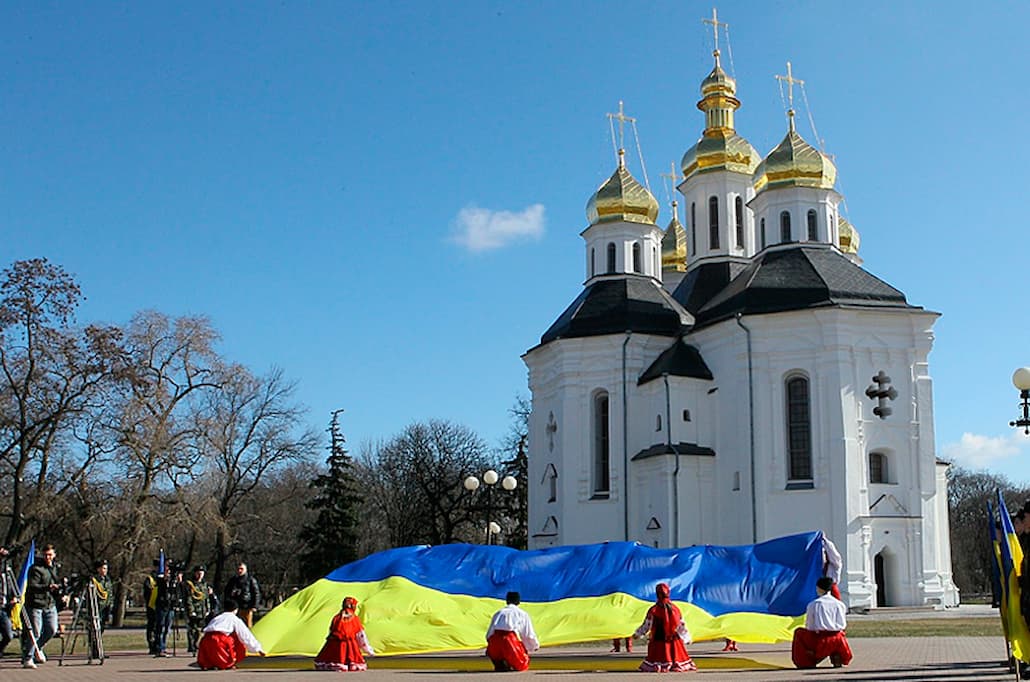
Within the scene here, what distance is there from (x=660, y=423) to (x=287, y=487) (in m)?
32.6

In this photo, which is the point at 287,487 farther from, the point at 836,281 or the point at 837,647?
the point at 837,647

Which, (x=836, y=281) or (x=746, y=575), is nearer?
(x=746, y=575)

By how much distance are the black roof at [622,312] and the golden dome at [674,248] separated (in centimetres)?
1050

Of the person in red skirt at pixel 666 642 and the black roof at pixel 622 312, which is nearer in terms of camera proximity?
the person in red skirt at pixel 666 642

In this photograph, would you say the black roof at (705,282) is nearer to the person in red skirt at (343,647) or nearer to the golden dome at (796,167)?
the golden dome at (796,167)

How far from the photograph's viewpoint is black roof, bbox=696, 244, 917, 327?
4059 cm

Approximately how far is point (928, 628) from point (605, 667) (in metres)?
12.6

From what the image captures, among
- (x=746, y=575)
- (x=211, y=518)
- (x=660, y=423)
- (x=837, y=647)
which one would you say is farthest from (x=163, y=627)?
(x=660, y=423)

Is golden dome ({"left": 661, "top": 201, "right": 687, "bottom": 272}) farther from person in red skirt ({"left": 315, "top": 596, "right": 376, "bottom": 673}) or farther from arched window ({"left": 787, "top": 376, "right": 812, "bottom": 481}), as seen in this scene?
person in red skirt ({"left": 315, "top": 596, "right": 376, "bottom": 673})

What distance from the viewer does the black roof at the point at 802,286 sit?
40.6m

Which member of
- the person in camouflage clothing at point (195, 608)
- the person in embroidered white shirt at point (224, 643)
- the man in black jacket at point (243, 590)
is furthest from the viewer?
the person in camouflage clothing at point (195, 608)

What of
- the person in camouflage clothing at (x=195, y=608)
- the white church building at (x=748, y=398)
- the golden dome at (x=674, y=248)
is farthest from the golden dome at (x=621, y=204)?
the person in camouflage clothing at (x=195, y=608)

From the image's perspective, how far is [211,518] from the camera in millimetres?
40219

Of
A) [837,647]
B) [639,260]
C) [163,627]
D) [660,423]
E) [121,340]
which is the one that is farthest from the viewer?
[639,260]
